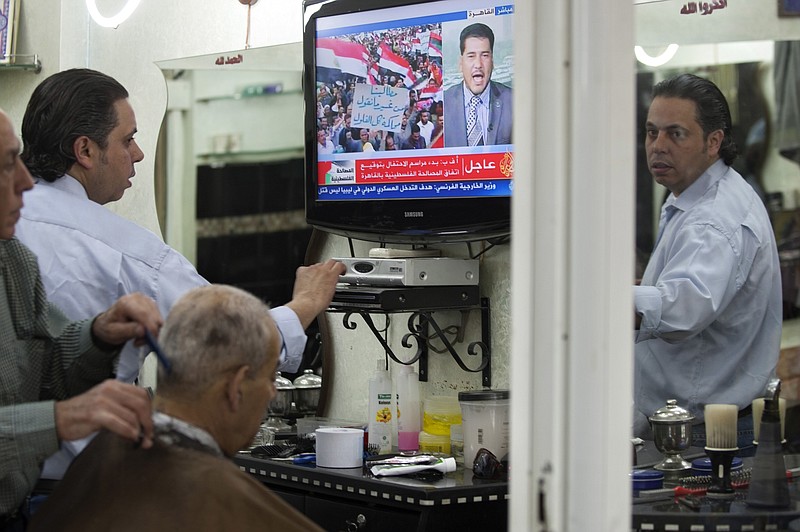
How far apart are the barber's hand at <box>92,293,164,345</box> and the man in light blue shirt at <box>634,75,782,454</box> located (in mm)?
1281

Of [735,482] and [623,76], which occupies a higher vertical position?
[623,76]

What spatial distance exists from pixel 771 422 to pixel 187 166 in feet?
8.19

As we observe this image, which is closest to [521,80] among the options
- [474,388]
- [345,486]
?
[345,486]

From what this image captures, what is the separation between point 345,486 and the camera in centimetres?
304

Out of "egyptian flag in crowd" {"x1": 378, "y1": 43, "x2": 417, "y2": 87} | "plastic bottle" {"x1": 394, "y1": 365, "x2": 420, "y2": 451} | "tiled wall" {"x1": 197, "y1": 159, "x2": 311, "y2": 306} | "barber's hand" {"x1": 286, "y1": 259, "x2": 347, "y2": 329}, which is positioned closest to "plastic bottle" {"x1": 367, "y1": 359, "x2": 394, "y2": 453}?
"plastic bottle" {"x1": 394, "y1": 365, "x2": 420, "y2": 451}

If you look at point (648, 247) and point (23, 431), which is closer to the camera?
point (23, 431)

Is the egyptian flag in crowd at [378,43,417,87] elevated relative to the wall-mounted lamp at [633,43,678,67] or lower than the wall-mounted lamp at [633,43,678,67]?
elevated

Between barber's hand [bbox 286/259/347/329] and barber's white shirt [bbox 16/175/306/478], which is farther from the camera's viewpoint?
barber's hand [bbox 286/259/347/329]

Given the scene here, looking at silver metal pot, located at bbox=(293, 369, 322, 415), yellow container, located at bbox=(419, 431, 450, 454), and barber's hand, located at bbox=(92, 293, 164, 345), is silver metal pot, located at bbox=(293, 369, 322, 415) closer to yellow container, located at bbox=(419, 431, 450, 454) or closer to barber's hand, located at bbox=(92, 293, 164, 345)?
yellow container, located at bbox=(419, 431, 450, 454)

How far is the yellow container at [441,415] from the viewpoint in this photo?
3.23 metres

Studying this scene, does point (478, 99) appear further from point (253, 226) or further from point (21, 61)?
point (21, 61)

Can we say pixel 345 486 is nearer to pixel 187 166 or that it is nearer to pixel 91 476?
pixel 91 476

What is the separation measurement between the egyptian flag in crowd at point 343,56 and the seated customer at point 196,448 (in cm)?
155

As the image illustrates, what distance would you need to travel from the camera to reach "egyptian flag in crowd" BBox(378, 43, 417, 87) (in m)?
3.41
